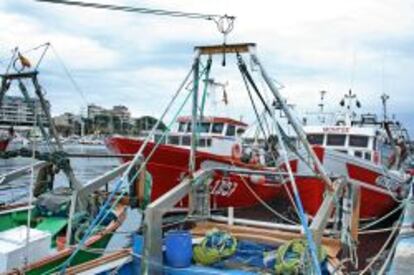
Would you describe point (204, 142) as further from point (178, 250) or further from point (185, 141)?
point (178, 250)

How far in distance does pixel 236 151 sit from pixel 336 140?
3170 mm

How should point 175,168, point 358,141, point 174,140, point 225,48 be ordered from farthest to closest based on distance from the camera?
point 174,140, point 358,141, point 175,168, point 225,48

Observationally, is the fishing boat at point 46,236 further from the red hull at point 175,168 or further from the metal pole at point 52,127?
the red hull at point 175,168

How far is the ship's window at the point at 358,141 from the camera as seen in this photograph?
15.7m

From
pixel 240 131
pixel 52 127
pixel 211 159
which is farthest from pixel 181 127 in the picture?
pixel 52 127

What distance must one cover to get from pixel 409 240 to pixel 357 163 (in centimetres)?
452

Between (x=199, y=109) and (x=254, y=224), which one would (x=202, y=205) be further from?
(x=199, y=109)

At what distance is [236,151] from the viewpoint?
668 inches

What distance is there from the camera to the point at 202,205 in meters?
8.54

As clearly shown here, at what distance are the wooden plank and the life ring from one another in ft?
30.8

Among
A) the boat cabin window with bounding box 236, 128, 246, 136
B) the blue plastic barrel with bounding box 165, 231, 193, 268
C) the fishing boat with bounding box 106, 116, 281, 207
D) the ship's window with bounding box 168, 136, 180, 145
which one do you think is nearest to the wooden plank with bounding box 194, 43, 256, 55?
the blue plastic barrel with bounding box 165, 231, 193, 268

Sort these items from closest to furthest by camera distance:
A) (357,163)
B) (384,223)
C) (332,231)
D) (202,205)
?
(332,231), (202,205), (357,163), (384,223)

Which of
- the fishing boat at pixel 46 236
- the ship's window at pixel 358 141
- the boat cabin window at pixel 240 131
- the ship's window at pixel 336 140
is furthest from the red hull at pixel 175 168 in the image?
the boat cabin window at pixel 240 131

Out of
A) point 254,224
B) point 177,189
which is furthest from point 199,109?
point 254,224
